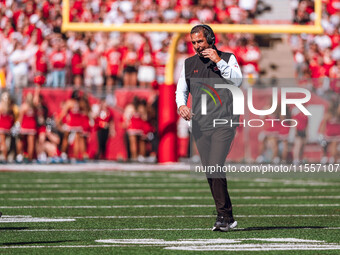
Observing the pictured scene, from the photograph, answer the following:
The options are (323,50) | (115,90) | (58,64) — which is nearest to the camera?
(58,64)

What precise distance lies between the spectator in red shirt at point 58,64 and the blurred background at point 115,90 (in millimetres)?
21

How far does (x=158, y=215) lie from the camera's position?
33.2 feet

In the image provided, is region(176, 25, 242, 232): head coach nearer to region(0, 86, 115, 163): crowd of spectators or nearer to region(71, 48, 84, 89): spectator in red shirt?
A: region(0, 86, 115, 163): crowd of spectators

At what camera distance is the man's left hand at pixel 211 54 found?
8.30m

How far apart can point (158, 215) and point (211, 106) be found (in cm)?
187

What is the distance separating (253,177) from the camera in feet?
56.1

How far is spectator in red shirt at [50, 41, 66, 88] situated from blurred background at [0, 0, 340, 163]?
0.8 inches

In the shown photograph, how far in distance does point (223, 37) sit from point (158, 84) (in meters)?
1.71

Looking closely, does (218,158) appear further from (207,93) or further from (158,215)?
(158,215)

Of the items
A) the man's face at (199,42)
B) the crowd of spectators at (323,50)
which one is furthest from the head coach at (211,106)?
the crowd of spectators at (323,50)

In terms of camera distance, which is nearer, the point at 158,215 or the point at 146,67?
the point at 158,215

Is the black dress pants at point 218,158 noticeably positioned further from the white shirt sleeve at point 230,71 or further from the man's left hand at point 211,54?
the man's left hand at point 211,54

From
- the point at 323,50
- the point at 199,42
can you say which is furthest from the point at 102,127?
the point at 199,42

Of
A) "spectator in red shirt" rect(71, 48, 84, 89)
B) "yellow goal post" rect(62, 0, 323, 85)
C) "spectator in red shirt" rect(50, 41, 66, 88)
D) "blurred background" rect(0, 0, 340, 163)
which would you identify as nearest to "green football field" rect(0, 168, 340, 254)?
"yellow goal post" rect(62, 0, 323, 85)
